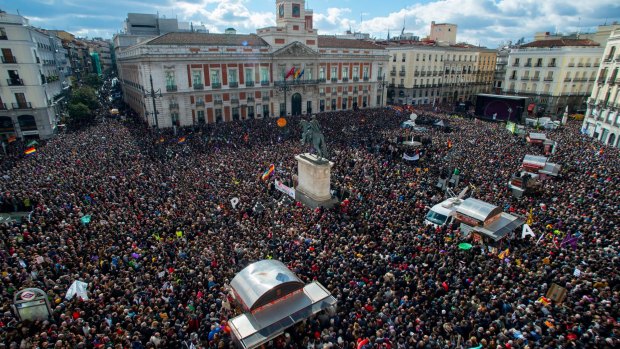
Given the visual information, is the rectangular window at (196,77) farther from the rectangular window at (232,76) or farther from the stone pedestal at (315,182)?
the stone pedestal at (315,182)

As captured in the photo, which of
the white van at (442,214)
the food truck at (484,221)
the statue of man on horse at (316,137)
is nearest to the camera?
the food truck at (484,221)

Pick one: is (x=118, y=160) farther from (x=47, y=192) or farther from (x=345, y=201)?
(x=345, y=201)

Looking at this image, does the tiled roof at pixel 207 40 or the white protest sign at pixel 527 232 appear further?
the tiled roof at pixel 207 40

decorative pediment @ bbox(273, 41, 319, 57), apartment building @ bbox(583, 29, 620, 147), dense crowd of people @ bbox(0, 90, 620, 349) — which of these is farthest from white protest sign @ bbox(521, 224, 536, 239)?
decorative pediment @ bbox(273, 41, 319, 57)

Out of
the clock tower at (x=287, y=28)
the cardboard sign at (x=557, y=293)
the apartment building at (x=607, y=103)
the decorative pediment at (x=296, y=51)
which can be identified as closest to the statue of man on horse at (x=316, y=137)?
the cardboard sign at (x=557, y=293)

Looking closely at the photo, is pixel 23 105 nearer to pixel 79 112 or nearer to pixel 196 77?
pixel 79 112

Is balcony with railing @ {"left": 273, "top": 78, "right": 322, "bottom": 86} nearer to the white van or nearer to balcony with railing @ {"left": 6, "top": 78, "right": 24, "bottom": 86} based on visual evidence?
balcony with railing @ {"left": 6, "top": 78, "right": 24, "bottom": 86}

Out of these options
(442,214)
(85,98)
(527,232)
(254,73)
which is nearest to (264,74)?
(254,73)
